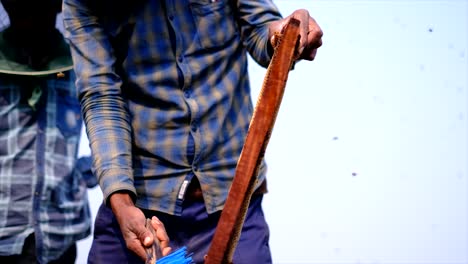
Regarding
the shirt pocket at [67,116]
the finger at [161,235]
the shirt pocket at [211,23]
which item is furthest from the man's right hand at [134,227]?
the shirt pocket at [67,116]

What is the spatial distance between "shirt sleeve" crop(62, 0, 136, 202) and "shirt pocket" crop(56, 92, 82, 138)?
4.24ft

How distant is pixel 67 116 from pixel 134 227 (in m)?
1.74

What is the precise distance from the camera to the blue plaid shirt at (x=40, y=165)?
11.2ft

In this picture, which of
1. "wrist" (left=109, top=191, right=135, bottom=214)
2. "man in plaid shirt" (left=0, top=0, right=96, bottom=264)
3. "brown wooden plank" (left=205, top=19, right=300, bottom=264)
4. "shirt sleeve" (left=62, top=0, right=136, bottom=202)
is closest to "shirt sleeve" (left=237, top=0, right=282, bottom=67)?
"shirt sleeve" (left=62, top=0, right=136, bottom=202)

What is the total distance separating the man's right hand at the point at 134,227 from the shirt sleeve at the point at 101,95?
0.11 feet

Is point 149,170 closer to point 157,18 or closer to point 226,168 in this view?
point 226,168

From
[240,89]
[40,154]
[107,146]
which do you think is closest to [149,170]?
[107,146]

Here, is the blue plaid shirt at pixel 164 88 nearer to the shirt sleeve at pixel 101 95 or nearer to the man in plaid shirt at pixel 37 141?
the shirt sleeve at pixel 101 95

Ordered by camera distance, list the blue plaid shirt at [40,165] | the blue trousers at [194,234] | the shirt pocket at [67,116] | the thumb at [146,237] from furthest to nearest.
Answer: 1. the shirt pocket at [67,116]
2. the blue plaid shirt at [40,165]
3. the blue trousers at [194,234]
4. the thumb at [146,237]

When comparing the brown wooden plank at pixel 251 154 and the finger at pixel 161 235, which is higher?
the brown wooden plank at pixel 251 154

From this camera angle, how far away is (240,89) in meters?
2.40

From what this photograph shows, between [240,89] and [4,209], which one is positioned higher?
[240,89]

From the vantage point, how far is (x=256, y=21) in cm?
237

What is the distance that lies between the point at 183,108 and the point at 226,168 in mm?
213
